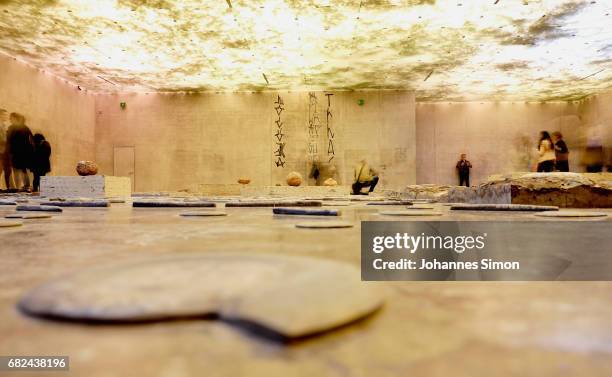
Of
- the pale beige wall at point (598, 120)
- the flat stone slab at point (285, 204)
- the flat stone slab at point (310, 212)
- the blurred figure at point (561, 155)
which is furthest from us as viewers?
the pale beige wall at point (598, 120)

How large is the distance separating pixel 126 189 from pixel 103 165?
5.98 meters

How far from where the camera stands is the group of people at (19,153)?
834 cm

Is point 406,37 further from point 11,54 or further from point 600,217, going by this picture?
point 11,54

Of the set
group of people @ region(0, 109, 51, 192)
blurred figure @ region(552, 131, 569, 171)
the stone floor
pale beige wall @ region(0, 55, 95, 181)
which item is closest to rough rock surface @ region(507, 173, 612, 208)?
the stone floor

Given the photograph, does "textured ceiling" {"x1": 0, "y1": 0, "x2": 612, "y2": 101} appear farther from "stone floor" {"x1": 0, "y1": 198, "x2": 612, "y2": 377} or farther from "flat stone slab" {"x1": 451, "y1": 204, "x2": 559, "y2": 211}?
"stone floor" {"x1": 0, "y1": 198, "x2": 612, "y2": 377}

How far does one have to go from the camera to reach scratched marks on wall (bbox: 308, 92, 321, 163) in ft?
38.9

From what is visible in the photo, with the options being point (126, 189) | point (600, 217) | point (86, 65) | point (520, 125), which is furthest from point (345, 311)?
point (520, 125)

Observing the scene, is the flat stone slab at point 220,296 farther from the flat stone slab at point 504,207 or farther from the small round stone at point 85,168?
the small round stone at point 85,168

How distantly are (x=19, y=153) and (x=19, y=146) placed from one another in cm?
14

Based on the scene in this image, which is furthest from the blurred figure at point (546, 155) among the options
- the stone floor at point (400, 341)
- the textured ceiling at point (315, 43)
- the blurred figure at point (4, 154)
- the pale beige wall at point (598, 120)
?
the blurred figure at point (4, 154)

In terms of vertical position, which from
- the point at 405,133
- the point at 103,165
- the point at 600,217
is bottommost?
the point at 600,217

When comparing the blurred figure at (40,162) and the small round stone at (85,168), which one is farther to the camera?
the blurred figure at (40,162)

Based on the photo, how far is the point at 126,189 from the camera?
273 inches

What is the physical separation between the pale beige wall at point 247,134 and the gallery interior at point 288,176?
2.3 inches
